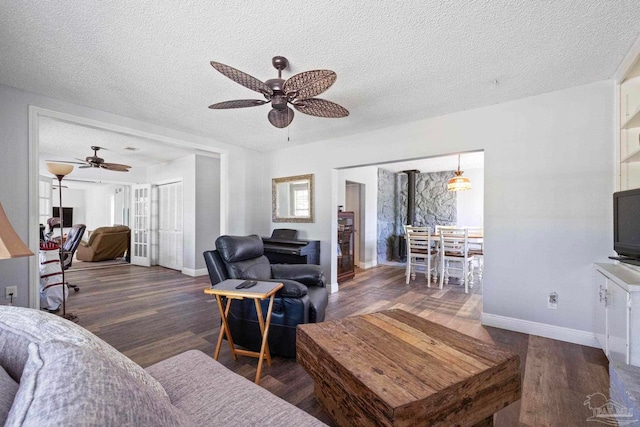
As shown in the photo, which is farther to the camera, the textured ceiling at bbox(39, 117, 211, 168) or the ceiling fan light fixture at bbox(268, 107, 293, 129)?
the textured ceiling at bbox(39, 117, 211, 168)

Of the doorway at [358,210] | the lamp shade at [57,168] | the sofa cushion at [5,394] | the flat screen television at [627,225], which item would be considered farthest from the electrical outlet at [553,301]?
the lamp shade at [57,168]

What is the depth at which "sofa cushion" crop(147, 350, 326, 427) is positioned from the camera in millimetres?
825

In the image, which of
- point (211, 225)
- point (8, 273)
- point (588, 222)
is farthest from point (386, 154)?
point (8, 273)

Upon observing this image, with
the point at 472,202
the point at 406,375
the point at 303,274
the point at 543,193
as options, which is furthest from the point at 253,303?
the point at 472,202

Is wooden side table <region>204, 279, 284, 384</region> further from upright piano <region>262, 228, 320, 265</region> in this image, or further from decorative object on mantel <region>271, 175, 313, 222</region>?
decorative object on mantel <region>271, 175, 313, 222</region>

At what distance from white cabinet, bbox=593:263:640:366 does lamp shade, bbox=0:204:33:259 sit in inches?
120

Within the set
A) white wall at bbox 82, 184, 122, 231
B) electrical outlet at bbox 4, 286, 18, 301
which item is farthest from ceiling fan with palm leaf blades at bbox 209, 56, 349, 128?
white wall at bbox 82, 184, 122, 231

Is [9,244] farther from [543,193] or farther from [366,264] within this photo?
[366,264]

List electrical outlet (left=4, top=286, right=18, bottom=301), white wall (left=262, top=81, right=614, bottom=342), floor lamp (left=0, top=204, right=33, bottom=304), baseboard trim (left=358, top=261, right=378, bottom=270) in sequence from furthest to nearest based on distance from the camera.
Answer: baseboard trim (left=358, top=261, right=378, bottom=270), electrical outlet (left=4, top=286, right=18, bottom=301), white wall (left=262, top=81, right=614, bottom=342), floor lamp (left=0, top=204, right=33, bottom=304)

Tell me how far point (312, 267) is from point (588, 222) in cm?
265

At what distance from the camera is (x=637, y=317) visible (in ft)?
5.55

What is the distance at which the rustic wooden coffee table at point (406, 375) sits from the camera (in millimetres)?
1123

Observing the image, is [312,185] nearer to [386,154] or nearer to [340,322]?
[386,154]

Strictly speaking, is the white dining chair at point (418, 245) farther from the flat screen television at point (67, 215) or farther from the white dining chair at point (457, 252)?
the flat screen television at point (67, 215)
